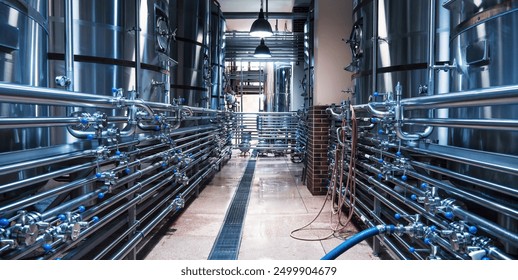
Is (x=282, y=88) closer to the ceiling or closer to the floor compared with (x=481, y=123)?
closer to the ceiling

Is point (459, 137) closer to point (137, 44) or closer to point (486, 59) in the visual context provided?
point (486, 59)

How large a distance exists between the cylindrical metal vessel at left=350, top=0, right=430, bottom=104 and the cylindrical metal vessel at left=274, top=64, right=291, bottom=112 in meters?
6.10

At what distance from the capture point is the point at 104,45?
2639mm

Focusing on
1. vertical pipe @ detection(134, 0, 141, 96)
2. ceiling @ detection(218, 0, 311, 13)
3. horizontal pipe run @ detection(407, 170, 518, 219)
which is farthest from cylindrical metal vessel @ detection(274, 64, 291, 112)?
horizontal pipe run @ detection(407, 170, 518, 219)

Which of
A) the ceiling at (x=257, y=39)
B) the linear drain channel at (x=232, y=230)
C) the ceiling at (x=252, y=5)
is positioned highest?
the ceiling at (x=252, y=5)

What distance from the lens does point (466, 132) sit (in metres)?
1.75

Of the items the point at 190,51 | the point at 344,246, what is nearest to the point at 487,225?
the point at 344,246

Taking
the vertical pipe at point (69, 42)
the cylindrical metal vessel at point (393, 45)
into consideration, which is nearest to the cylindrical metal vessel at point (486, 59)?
the cylindrical metal vessel at point (393, 45)

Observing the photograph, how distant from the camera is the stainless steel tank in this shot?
8.27 ft

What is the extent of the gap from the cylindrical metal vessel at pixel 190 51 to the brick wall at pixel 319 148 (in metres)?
1.81

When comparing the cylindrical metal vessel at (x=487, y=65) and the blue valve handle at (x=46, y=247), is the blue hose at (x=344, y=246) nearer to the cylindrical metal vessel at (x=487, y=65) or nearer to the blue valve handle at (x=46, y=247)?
the cylindrical metal vessel at (x=487, y=65)

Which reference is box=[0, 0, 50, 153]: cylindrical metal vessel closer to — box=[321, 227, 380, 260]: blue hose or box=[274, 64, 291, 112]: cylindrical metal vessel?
box=[321, 227, 380, 260]: blue hose

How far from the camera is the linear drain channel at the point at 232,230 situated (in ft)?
8.94

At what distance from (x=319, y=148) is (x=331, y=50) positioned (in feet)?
4.29
